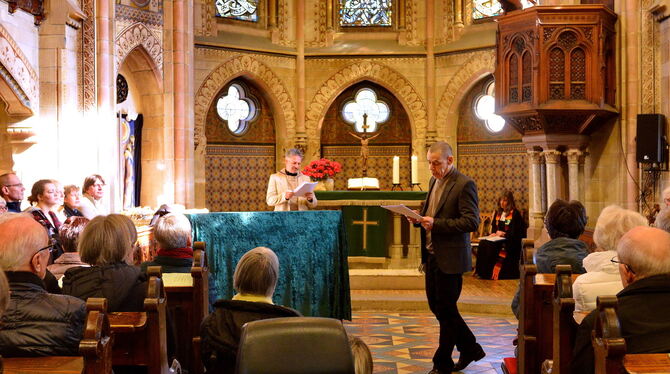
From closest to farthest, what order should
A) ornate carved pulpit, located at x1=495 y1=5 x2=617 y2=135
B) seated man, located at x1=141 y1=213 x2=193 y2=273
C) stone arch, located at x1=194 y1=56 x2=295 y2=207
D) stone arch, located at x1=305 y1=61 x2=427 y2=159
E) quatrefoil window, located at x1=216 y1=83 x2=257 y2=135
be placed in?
seated man, located at x1=141 y1=213 x2=193 y2=273, ornate carved pulpit, located at x1=495 y1=5 x2=617 y2=135, stone arch, located at x1=194 y1=56 x2=295 y2=207, quatrefoil window, located at x1=216 y1=83 x2=257 y2=135, stone arch, located at x1=305 y1=61 x2=427 y2=159

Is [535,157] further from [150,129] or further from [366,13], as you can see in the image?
[366,13]

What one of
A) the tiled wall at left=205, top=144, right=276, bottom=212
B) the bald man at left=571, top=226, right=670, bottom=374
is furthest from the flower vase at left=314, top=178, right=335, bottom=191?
the bald man at left=571, top=226, right=670, bottom=374

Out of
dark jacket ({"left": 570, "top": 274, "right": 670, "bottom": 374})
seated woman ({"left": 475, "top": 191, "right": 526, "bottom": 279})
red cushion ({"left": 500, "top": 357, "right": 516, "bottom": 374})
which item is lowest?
red cushion ({"left": 500, "top": 357, "right": 516, "bottom": 374})

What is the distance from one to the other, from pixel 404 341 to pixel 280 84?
9.30m

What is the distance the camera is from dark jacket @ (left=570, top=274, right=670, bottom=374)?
9.21ft

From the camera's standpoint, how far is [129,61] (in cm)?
1256

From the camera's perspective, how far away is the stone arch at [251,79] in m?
14.3

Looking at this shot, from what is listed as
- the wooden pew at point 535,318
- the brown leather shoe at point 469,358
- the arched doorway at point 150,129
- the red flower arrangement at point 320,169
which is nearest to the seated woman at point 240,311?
the wooden pew at point 535,318

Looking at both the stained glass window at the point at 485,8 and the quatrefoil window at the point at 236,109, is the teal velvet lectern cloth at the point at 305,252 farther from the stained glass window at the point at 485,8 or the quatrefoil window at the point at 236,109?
the stained glass window at the point at 485,8

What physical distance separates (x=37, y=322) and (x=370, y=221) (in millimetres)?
6896

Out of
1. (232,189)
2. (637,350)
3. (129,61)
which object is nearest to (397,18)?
Answer: (232,189)

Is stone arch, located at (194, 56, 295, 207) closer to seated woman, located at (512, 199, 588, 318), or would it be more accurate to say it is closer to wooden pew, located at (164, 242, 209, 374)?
wooden pew, located at (164, 242, 209, 374)

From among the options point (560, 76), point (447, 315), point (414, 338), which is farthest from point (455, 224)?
point (560, 76)

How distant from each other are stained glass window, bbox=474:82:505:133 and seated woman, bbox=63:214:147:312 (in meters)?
12.1
